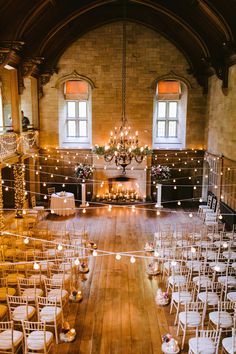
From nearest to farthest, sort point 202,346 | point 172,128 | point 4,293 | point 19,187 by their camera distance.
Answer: point 202,346
point 4,293
point 19,187
point 172,128

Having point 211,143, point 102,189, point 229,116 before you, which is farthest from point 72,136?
point 229,116

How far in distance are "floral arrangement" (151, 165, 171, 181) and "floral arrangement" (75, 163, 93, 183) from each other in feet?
10.0

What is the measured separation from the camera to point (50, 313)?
26.0 feet

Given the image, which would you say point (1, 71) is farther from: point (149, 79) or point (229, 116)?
point (229, 116)

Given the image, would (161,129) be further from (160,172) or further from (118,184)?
(118,184)

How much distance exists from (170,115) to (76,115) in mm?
4838

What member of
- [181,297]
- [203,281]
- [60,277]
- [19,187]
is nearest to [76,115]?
[19,187]

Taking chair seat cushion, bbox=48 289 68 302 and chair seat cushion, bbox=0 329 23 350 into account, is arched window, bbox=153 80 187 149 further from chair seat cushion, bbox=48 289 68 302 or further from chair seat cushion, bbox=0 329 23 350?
chair seat cushion, bbox=0 329 23 350

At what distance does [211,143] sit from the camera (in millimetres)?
17578

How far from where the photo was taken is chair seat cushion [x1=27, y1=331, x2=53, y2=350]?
22.8 ft

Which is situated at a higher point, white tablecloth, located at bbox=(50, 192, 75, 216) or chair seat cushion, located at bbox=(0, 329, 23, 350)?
white tablecloth, located at bbox=(50, 192, 75, 216)

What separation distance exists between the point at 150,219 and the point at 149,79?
685 centimetres

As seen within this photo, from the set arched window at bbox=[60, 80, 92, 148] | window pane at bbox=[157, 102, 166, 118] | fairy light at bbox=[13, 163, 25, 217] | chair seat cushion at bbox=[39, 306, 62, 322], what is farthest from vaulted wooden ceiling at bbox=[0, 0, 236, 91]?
chair seat cushion at bbox=[39, 306, 62, 322]

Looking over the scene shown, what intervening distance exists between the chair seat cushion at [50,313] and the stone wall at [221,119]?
885 centimetres
